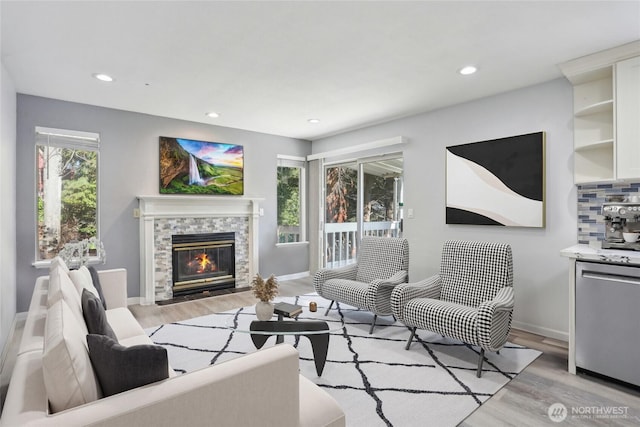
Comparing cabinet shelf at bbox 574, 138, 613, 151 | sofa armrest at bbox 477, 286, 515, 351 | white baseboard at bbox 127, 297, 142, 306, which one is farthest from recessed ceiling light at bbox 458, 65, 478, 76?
white baseboard at bbox 127, 297, 142, 306

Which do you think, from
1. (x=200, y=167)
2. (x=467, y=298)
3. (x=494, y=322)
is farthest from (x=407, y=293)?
(x=200, y=167)

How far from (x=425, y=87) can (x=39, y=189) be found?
4330 millimetres

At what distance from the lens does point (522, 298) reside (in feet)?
11.1

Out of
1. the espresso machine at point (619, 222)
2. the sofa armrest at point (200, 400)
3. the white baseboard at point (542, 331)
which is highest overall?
the espresso machine at point (619, 222)

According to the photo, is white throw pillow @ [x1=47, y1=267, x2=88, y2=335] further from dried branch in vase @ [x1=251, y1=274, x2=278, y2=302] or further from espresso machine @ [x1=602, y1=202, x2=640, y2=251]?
espresso machine @ [x1=602, y1=202, x2=640, y2=251]

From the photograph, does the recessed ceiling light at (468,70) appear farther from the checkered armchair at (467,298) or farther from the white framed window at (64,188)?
the white framed window at (64,188)

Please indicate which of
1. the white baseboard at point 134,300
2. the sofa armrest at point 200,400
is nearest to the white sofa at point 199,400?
the sofa armrest at point 200,400

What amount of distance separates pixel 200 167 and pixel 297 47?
2.81m

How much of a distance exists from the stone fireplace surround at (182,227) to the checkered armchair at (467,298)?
116 inches

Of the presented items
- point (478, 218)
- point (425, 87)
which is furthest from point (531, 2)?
point (478, 218)

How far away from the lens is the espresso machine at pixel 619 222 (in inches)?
100

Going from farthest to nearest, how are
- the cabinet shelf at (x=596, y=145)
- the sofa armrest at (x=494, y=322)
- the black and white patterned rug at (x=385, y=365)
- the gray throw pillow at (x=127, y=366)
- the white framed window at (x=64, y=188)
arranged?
1. the white framed window at (x=64, y=188)
2. the cabinet shelf at (x=596, y=145)
3. the sofa armrest at (x=494, y=322)
4. the black and white patterned rug at (x=385, y=365)
5. the gray throw pillow at (x=127, y=366)

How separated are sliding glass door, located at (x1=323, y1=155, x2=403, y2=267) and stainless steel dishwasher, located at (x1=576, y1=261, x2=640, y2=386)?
2.37m

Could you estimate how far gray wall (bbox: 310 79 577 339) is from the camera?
3.11m
